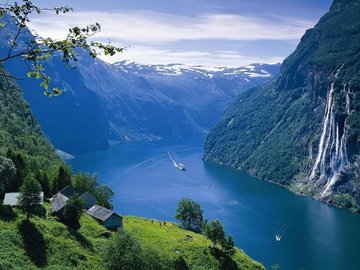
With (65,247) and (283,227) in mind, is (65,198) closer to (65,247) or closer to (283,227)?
(65,247)

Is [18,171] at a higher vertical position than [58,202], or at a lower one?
higher

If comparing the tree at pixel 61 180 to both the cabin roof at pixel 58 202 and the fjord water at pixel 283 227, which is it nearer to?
the cabin roof at pixel 58 202

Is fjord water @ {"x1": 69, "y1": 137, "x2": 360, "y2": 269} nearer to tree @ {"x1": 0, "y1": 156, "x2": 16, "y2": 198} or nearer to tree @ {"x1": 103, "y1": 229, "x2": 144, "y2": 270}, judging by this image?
tree @ {"x1": 0, "y1": 156, "x2": 16, "y2": 198}

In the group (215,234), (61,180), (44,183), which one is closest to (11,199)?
(44,183)

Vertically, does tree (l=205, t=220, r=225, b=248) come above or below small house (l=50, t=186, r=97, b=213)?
below

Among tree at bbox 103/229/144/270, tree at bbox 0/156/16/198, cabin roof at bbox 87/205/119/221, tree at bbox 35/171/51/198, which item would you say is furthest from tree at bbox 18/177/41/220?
tree at bbox 35/171/51/198

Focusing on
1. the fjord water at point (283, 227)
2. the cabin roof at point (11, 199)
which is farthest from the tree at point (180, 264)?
the fjord water at point (283, 227)
